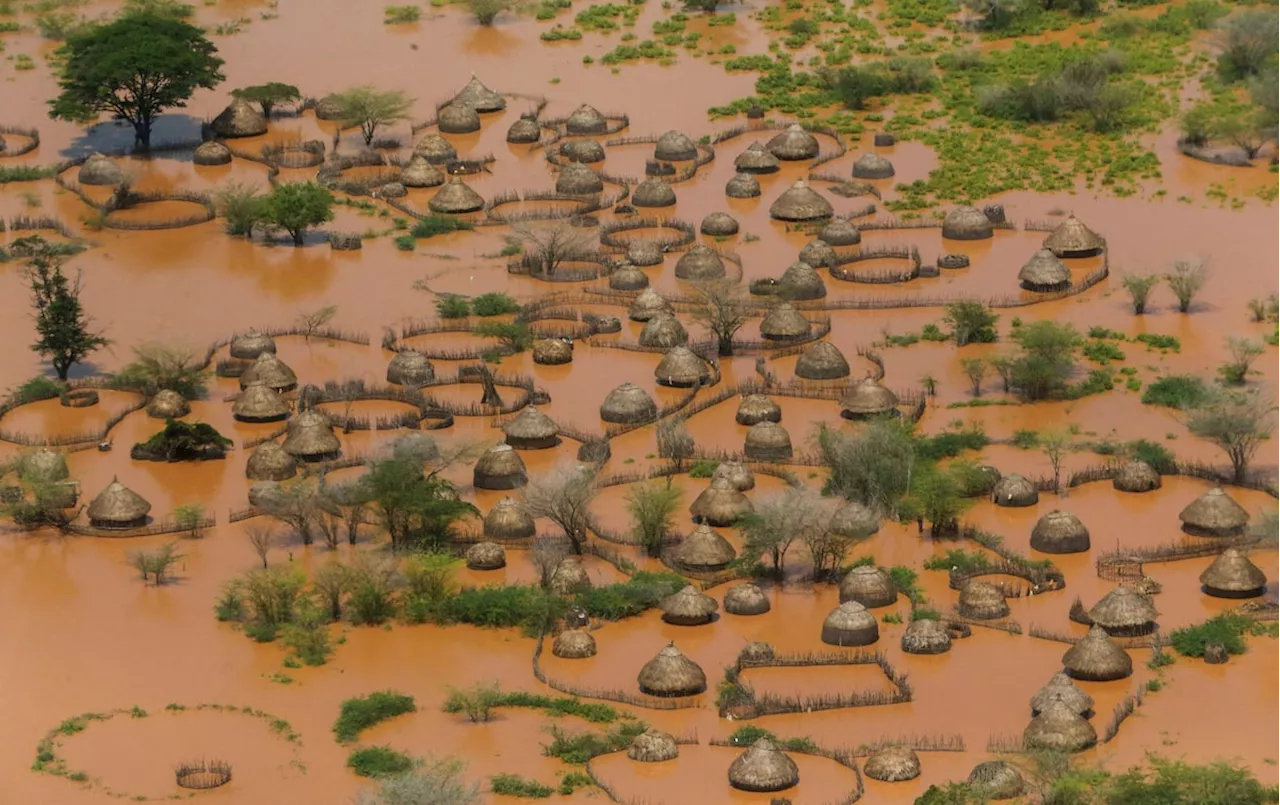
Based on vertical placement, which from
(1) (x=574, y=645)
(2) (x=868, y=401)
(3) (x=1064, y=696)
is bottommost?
(2) (x=868, y=401)

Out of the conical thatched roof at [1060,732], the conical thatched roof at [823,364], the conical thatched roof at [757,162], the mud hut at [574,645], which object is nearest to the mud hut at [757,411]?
the conical thatched roof at [823,364]

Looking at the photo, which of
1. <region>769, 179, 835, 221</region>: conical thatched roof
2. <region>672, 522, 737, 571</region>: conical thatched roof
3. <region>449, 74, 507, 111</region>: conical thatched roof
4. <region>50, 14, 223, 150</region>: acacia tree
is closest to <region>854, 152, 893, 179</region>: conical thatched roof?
<region>769, 179, 835, 221</region>: conical thatched roof

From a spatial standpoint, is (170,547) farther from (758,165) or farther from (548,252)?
(758,165)

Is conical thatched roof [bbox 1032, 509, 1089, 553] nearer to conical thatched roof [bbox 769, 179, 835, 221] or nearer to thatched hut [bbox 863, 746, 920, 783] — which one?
thatched hut [bbox 863, 746, 920, 783]

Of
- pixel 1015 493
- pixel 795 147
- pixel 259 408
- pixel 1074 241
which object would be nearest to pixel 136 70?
pixel 795 147

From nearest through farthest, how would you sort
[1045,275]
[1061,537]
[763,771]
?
1. [763,771]
2. [1061,537]
3. [1045,275]

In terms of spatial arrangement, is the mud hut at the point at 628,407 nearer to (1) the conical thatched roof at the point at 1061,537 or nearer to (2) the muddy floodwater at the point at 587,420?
(2) the muddy floodwater at the point at 587,420

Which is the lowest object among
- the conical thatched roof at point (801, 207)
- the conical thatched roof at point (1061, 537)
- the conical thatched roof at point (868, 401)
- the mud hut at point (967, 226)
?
the conical thatched roof at point (801, 207)

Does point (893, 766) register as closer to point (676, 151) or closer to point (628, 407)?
point (628, 407)
